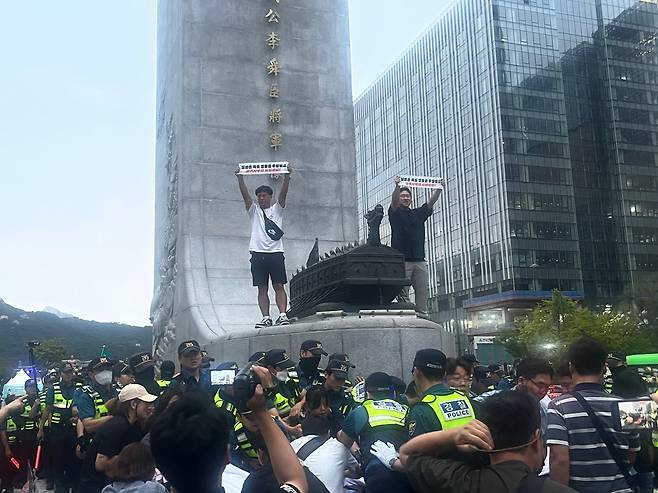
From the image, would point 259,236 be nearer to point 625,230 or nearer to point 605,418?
point 605,418

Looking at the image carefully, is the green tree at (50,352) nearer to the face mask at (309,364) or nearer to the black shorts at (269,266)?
the black shorts at (269,266)

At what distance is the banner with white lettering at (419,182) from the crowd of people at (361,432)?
4973 mm

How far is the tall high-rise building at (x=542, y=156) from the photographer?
242 ft

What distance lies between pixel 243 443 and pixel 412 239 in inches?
311

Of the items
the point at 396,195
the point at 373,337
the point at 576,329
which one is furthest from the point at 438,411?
the point at 576,329

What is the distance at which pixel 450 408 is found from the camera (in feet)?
12.3

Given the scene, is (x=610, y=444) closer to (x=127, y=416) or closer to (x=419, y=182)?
(x=127, y=416)

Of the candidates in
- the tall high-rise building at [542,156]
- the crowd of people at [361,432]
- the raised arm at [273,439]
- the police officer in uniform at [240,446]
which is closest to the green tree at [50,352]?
the tall high-rise building at [542,156]

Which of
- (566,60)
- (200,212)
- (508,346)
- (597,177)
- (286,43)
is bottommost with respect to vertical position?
(508,346)

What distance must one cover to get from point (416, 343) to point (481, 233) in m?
70.0

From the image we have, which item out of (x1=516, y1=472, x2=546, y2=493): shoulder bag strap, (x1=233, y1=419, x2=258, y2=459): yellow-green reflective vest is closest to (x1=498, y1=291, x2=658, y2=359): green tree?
(x1=233, y1=419, x2=258, y2=459): yellow-green reflective vest

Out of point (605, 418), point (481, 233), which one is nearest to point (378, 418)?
point (605, 418)

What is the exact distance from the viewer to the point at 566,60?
80188 millimetres

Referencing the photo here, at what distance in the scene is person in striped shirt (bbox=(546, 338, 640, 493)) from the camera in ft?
12.8
